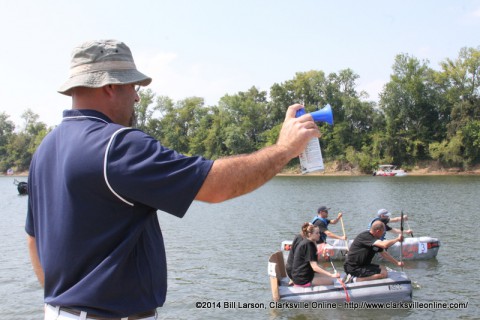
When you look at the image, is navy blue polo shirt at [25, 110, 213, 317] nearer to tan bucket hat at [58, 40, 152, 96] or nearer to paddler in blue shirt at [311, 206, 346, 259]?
tan bucket hat at [58, 40, 152, 96]

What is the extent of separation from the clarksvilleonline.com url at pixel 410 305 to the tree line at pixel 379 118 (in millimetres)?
52909

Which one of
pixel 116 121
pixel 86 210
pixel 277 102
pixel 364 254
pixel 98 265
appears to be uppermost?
pixel 277 102

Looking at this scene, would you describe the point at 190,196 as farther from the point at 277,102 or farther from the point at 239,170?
the point at 277,102

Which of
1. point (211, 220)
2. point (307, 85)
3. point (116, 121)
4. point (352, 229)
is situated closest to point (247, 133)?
point (307, 85)

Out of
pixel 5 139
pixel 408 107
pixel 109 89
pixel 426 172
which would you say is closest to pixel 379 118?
pixel 408 107

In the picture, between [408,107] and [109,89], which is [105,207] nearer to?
[109,89]

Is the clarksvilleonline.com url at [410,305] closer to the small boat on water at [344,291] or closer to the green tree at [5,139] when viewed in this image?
the small boat on water at [344,291]

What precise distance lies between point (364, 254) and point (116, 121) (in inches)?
343

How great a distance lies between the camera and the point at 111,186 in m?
1.87

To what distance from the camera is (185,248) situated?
17797 mm

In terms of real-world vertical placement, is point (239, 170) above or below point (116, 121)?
below

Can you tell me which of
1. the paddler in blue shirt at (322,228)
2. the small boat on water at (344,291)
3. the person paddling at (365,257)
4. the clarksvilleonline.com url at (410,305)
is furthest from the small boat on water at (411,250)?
the small boat on water at (344,291)

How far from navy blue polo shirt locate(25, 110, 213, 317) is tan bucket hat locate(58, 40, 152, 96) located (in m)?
0.13

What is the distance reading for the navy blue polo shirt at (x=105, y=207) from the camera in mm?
1857
